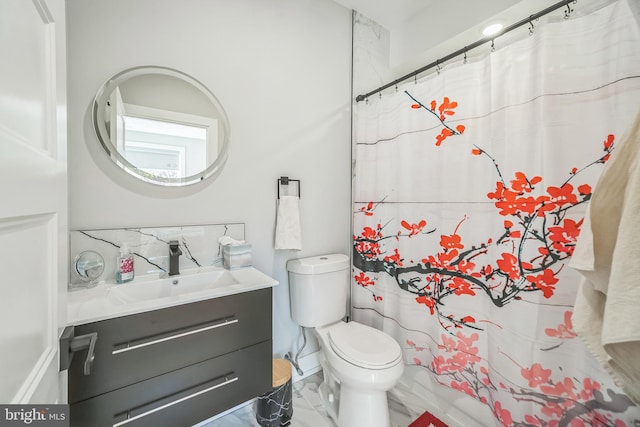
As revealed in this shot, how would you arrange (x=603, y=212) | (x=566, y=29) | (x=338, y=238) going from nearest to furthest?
(x=603, y=212) < (x=566, y=29) < (x=338, y=238)

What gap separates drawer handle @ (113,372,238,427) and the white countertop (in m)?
0.36

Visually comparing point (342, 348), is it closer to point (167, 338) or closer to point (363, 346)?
point (363, 346)

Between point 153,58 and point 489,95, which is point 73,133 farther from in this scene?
point 489,95

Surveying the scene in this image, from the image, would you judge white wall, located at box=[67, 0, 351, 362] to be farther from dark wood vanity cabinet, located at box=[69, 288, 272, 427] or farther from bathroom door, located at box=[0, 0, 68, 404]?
bathroom door, located at box=[0, 0, 68, 404]

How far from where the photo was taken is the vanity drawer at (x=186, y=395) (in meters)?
0.85

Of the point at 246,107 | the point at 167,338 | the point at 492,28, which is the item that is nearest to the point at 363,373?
the point at 167,338

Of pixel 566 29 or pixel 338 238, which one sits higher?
pixel 566 29

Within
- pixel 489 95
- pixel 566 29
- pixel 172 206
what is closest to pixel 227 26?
pixel 172 206

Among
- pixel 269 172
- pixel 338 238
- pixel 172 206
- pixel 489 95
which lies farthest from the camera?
pixel 338 238

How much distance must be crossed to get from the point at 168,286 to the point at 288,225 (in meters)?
0.72

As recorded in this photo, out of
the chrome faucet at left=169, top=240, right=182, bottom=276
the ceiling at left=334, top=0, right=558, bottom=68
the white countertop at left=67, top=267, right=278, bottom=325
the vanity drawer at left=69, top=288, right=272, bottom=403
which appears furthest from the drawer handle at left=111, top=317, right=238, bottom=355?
the ceiling at left=334, top=0, right=558, bottom=68

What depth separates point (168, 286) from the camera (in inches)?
47.1

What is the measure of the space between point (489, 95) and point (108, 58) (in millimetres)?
1804

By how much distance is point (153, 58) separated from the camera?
1.25 m
